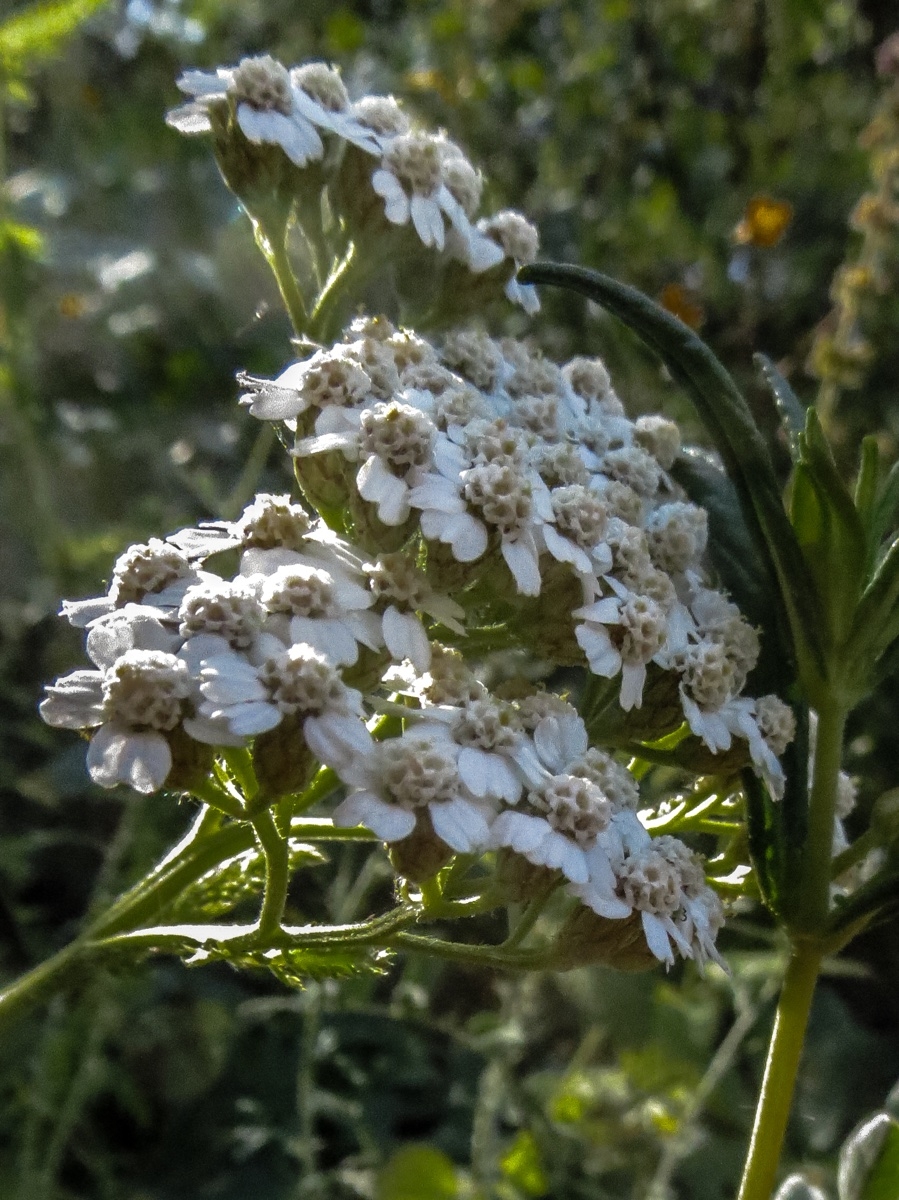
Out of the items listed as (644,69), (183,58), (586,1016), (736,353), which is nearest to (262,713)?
(586,1016)

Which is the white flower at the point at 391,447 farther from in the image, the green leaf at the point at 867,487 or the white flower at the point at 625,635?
the green leaf at the point at 867,487

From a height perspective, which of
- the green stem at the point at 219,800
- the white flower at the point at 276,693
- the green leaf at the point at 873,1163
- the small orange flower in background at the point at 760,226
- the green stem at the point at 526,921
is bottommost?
the green leaf at the point at 873,1163

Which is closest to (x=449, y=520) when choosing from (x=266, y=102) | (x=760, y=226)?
(x=266, y=102)

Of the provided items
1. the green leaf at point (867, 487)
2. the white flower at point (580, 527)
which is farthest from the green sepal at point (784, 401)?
the white flower at point (580, 527)

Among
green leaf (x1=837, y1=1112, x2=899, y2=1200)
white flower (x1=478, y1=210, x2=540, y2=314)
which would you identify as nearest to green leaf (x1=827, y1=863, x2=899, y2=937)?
green leaf (x1=837, y1=1112, x2=899, y2=1200)

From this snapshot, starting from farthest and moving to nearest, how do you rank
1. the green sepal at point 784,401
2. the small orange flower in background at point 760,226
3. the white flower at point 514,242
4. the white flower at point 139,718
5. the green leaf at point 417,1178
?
the small orange flower in background at point 760,226, the green leaf at point 417,1178, the white flower at point 514,242, the green sepal at point 784,401, the white flower at point 139,718

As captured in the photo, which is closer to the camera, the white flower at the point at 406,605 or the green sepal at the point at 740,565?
the white flower at the point at 406,605
